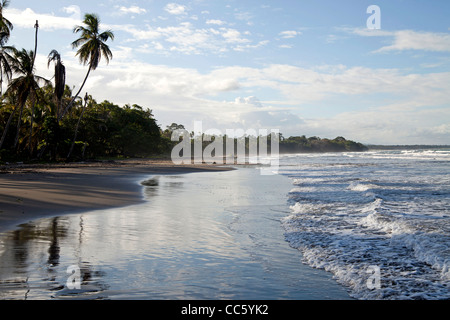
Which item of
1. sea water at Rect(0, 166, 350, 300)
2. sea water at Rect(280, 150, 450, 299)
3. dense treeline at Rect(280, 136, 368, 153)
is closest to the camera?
sea water at Rect(0, 166, 350, 300)

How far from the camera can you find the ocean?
4605mm

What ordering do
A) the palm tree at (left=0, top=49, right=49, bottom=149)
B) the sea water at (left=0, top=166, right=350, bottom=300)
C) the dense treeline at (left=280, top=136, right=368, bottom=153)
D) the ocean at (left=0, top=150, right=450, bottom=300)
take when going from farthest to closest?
the dense treeline at (left=280, top=136, right=368, bottom=153), the palm tree at (left=0, top=49, right=49, bottom=149), the ocean at (left=0, top=150, right=450, bottom=300), the sea water at (left=0, top=166, right=350, bottom=300)

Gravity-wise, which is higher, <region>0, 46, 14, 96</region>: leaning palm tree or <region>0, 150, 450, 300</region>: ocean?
<region>0, 46, 14, 96</region>: leaning palm tree

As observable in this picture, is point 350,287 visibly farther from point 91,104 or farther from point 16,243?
point 91,104

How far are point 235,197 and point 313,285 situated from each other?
30.3ft

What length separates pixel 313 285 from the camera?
4.95 metres

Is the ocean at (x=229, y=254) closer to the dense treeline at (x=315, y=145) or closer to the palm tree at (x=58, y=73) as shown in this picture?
the palm tree at (x=58, y=73)

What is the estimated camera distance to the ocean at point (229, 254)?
4.61m

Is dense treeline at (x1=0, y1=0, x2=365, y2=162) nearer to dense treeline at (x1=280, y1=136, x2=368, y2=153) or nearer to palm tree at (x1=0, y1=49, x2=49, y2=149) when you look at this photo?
palm tree at (x1=0, y1=49, x2=49, y2=149)

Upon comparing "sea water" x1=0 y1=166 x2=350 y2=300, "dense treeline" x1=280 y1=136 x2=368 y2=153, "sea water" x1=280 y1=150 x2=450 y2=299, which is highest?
"dense treeline" x1=280 y1=136 x2=368 y2=153

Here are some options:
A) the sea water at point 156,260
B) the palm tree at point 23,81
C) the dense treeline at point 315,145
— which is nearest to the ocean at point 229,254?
the sea water at point 156,260

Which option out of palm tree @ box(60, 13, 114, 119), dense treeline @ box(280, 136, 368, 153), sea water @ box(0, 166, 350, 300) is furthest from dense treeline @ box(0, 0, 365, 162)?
dense treeline @ box(280, 136, 368, 153)

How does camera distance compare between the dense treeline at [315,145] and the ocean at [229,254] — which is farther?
the dense treeline at [315,145]

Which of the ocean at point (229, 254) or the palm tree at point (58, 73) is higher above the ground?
the palm tree at point (58, 73)
